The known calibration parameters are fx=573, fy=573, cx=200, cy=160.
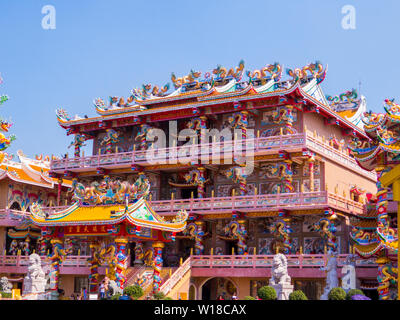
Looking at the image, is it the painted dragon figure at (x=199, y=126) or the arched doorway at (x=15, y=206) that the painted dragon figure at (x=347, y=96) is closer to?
the painted dragon figure at (x=199, y=126)

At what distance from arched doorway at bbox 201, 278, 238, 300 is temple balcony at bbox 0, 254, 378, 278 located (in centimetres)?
212

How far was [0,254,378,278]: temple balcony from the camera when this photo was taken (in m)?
26.8

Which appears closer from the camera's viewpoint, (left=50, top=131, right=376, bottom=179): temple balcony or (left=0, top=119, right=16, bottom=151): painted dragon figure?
(left=0, top=119, right=16, bottom=151): painted dragon figure

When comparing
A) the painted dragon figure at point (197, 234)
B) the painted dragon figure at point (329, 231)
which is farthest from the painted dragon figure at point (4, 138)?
the painted dragon figure at point (329, 231)

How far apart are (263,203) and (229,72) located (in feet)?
33.5

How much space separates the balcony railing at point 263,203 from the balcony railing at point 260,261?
8.93 ft

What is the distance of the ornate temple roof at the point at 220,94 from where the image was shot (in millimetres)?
33438

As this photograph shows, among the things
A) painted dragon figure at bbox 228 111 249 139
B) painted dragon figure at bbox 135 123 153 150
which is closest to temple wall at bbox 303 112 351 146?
painted dragon figure at bbox 228 111 249 139

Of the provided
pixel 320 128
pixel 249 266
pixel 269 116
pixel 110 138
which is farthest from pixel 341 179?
pixel 110 138

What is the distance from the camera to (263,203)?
31188 mm

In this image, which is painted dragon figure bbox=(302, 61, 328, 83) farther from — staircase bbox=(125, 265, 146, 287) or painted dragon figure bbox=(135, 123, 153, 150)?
staircase bbox=(125, 265, 146, 287)
